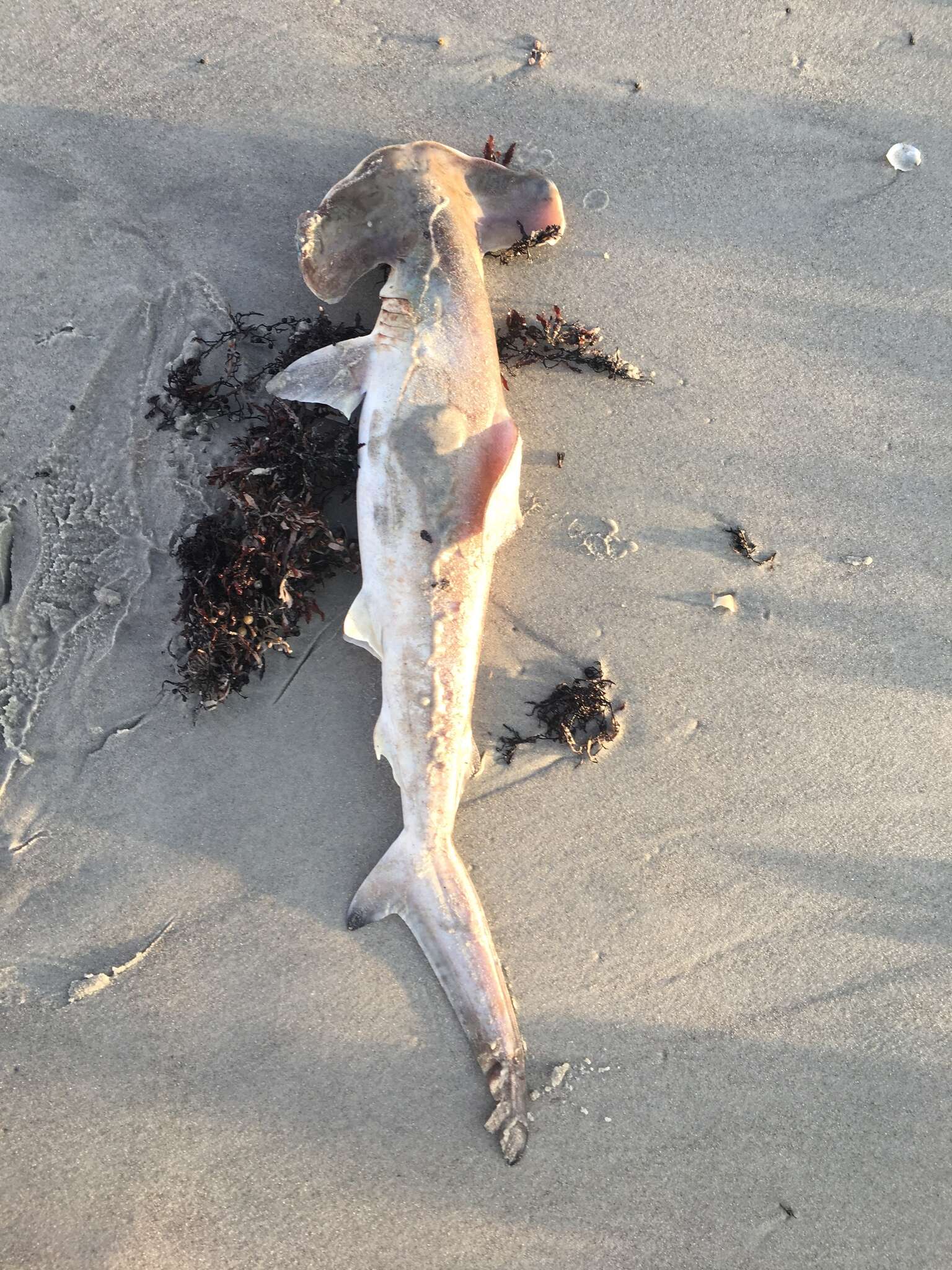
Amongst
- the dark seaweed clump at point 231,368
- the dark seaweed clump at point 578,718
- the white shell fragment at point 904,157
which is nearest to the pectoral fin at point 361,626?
the dark seaweed clump at point 578,718

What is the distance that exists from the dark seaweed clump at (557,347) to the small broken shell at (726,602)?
149cm

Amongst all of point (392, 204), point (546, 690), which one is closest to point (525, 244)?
point (392, 204)

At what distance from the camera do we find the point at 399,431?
405cm

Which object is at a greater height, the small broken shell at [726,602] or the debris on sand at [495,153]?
the debris on sand at [495,153]

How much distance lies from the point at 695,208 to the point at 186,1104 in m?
6.29

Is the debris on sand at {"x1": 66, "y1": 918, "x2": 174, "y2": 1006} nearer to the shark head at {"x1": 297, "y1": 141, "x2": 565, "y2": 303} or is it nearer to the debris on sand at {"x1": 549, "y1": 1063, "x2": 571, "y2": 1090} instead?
the debris on sand at {"x1": 549, "y1": 1063, "x2": 571, "y2": 1090}

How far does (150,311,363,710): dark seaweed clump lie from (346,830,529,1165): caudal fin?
145 cm

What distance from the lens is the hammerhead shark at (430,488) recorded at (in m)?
4.05

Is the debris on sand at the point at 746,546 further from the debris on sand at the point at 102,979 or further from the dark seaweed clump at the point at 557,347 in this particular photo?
the debris on sand at the point at 102,979

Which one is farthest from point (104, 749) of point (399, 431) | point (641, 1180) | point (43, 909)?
point (641, 1180)

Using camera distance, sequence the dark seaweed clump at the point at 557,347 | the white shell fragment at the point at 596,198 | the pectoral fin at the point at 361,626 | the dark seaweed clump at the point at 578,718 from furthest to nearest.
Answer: the white shell fragment at the point at 596,198
the dark seaweed clump at the point at 557,347
the dark seaweed clump at the point at 578,718
the pectoral fin at the point at 361,626

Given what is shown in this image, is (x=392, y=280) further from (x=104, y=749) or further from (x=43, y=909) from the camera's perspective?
(x=43, y=909)

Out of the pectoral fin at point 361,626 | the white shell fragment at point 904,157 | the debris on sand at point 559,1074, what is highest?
the white shell fragment at point 904,157

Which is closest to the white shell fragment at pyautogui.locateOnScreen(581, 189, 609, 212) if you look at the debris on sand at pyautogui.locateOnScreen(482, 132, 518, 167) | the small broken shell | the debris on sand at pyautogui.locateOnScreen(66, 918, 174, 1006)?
the debris on sand at pyautogui.locateOnScreen(482, 132, 518, 167)
